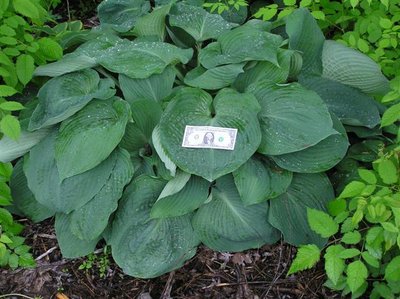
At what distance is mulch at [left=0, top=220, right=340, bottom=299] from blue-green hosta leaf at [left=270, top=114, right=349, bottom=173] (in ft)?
1.33

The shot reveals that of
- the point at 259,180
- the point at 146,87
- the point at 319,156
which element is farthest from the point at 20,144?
the point at 319,156

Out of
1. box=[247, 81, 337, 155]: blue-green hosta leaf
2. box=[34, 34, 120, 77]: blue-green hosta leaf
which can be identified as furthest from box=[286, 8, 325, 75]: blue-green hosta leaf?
box=[34, 34, 120, 77]: blue-green hosta leaf

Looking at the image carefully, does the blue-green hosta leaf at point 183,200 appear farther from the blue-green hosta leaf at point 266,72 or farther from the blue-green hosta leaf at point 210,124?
the blue-green hosta leaf at point 266,72

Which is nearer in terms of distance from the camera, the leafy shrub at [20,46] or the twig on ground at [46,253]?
the leafy shrub at [20,46]

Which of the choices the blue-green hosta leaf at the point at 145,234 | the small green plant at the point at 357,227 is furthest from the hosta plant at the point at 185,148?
the small green plant at the point at 357,227

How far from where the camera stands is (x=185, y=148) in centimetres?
240

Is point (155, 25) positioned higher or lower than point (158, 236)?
higher

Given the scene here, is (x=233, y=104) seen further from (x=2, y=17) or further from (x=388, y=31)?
(x=2, y=17)

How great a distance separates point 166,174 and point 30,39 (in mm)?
930

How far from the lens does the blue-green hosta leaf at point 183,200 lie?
8.04ft

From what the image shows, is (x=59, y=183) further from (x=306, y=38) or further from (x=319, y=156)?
(x=306, y=38)

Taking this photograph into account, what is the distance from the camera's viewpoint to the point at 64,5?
3947mm

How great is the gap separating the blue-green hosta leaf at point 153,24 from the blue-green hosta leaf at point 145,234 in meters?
0.84

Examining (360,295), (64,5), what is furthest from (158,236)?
(64,5)
